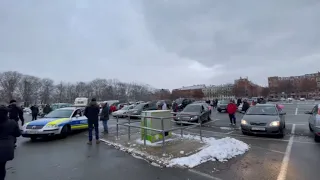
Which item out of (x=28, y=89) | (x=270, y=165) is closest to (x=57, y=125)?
(x=270, y=165)

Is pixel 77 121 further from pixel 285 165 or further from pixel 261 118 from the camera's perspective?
pixel 285 165

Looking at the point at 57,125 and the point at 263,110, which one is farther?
the point at 263,110

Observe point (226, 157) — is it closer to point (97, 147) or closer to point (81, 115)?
point (97, 147)

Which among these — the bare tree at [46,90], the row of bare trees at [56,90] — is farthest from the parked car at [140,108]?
the bare tree at [46,90]

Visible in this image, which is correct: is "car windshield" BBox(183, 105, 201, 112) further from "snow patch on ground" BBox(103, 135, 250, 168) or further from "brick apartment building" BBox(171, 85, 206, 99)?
"brick apartment building" BBox(171, 85, 206, 99)

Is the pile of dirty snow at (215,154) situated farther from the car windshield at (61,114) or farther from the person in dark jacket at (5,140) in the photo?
the car windshield at (61,114)

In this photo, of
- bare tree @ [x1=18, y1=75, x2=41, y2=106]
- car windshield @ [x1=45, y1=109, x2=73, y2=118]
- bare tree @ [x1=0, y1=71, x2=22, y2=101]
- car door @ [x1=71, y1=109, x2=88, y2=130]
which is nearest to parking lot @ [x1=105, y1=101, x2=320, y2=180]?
car door @ [x1=71, y1=109, x2=88, y2=130]

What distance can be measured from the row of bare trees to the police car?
7020cm

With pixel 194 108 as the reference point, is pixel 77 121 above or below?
below

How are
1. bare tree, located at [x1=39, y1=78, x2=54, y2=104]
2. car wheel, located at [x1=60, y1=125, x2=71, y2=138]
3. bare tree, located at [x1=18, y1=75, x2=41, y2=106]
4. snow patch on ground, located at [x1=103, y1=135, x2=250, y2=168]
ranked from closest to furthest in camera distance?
snow patch on ground, located at [x1=103, y1=135, x2=250, y2=168] → car wheel, located at [x1=60, y1=125, x2=71, y2=138] → bare tree, located at [x1=18, y1=75, x2=41, y2=106] → bare tree, located at [x1=39, y1=78, x2=54, y2=104]

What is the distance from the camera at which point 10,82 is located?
7694 cm

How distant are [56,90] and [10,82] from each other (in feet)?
73.5

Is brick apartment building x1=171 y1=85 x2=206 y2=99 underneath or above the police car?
above

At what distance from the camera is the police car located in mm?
9172
